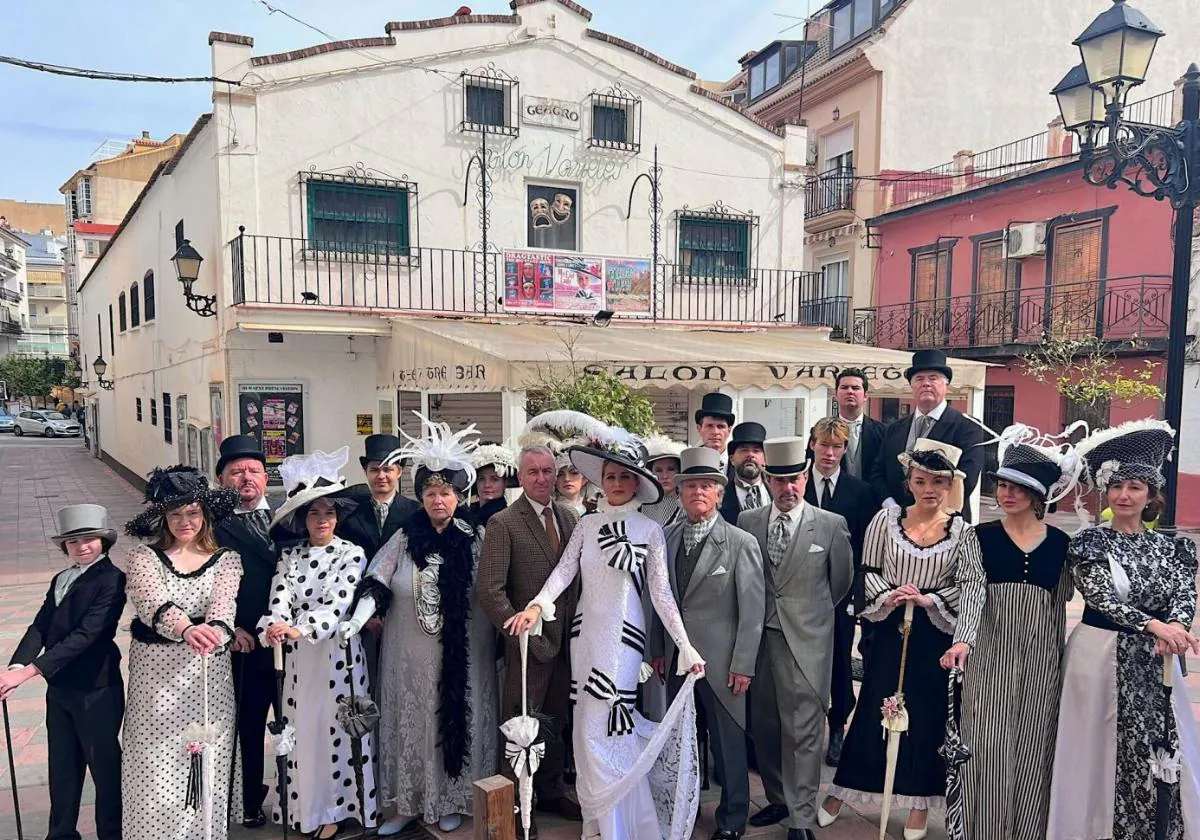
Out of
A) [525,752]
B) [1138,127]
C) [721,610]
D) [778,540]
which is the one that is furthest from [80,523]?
[1138,127]

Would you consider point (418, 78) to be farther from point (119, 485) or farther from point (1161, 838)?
point (119, 485)

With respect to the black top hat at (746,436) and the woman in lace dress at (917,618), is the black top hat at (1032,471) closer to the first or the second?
the woman in lace dress at (917,618)

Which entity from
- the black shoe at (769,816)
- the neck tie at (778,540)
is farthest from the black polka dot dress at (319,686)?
the neck tie at (778,540)

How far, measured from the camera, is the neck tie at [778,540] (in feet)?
12.6

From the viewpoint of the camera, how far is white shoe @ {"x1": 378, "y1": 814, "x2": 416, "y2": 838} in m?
3.83

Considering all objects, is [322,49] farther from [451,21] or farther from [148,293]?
[148,293]

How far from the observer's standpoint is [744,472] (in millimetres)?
4676

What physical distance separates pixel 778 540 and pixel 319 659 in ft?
7.43

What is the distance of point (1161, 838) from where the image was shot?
331 cm

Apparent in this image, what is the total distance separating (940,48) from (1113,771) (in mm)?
20518

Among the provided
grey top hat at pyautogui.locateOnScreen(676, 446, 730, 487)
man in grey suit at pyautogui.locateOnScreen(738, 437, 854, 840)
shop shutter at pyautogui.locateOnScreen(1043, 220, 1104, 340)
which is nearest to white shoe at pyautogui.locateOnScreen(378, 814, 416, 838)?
man in grey suit at pyautogui.locateOnScreen(738, 437, 854, 840)

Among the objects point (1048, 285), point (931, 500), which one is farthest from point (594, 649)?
point (1048, 285)

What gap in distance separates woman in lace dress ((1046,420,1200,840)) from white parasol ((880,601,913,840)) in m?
0.69

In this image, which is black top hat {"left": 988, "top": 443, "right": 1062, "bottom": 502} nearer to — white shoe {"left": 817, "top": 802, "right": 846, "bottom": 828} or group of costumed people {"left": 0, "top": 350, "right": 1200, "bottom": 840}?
group of costumed people {"left": 0, "top": 350, "right": 1200, "bottom": 840}
